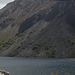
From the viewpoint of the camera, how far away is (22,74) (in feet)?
301

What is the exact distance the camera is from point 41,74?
88125 millimetres

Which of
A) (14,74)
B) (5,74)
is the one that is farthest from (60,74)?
(5,74)

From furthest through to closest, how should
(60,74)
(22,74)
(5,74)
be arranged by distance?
(22,74) < (60,74) < (5,74)

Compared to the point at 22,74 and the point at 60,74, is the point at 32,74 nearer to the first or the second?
the point at 22,74

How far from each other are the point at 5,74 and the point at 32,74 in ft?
217

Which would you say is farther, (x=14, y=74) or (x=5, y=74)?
(x=14, y=74)

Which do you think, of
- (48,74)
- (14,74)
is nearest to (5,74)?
(48,74)

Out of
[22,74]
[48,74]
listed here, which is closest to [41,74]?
[48,74]

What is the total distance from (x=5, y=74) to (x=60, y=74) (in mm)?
62854

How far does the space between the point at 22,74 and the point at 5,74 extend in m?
67.8

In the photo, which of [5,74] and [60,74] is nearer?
[5,74]

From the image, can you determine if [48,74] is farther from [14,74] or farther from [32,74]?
[14,74]

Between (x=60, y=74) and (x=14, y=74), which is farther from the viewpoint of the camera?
(x=14, y=74)

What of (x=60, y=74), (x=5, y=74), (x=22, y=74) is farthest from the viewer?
(x=22, y=74)
